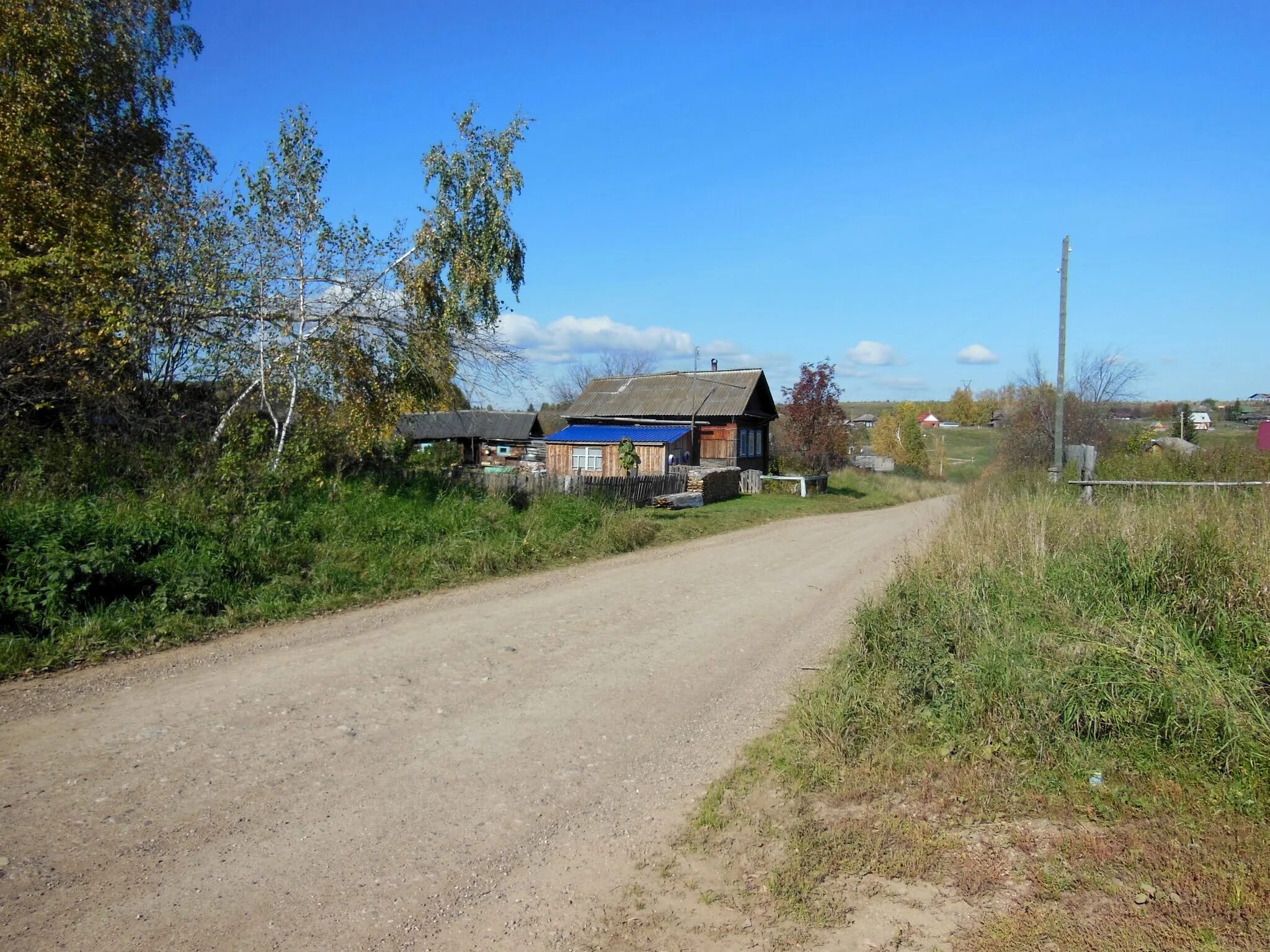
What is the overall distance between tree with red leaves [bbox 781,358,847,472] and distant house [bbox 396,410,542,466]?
15.1 m

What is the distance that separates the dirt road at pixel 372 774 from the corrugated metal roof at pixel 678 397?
30118mm

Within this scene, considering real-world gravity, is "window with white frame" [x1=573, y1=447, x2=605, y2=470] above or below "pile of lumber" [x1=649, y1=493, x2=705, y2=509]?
above

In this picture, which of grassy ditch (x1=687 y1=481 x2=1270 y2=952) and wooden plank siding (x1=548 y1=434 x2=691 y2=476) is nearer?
grassy ditch (x1=687 y1=481 x2=1270 y2=952)

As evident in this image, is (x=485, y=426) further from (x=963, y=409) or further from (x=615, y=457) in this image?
(x=963, y=409)

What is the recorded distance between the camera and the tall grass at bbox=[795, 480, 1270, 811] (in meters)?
4.70

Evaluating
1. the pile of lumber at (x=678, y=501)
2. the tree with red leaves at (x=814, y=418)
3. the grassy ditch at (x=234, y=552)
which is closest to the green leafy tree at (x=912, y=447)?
the tree with red leaves at (x=814, y=418)

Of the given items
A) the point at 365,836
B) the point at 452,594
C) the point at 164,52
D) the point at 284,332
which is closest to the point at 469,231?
the point at 284,332

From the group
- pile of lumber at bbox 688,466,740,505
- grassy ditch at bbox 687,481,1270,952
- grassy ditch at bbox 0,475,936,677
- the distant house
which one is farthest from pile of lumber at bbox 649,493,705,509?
the distant house

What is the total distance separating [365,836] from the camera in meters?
4.25

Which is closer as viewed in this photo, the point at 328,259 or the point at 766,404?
the point at 328,259

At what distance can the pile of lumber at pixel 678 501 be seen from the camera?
24.6 metres

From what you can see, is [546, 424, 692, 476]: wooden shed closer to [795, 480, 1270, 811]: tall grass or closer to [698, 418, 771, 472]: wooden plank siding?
[698, 418, 771, 472]: wooden plank siding

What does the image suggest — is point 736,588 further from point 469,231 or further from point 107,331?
point 107,331

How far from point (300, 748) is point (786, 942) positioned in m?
3.32
